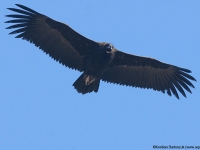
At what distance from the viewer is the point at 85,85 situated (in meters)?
15.6

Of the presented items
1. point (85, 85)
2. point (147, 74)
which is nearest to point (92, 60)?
point (85, 85)

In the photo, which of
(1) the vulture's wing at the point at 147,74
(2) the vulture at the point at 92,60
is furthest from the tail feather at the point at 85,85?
(1) the vulture's wing at the point at 147,74

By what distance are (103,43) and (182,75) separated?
12.3ft

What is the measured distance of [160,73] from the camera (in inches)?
676

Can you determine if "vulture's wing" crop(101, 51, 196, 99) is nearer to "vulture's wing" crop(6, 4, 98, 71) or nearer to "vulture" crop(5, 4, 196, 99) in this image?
"vulture" crop(5, 4, 196, 99)

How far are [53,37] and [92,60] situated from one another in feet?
5.71

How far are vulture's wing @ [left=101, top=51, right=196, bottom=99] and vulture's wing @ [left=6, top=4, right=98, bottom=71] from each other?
139cm

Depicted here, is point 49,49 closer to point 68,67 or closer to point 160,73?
point 68,67

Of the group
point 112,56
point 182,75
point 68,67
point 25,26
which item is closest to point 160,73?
point 182,75

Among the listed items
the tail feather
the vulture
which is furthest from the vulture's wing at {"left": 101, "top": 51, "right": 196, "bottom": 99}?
the tail feather

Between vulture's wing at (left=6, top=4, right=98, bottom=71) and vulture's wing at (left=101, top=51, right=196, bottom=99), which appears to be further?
vulture's wing at (left=101, top=51, right=196, bottom=99)

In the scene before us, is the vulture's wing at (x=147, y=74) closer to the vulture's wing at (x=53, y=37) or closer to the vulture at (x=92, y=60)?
the vulture at (x=92, y=60)

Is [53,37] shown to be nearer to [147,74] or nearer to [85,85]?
[85,85]

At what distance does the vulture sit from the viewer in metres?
15.7
